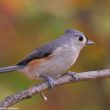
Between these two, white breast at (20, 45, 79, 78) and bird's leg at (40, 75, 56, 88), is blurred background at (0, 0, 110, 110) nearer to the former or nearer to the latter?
white breast at (20, 45, 79, 78)

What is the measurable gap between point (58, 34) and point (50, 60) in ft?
3.33

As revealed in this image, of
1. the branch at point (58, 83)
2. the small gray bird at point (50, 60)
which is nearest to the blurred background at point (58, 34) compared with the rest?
the small gray bird at point (50, 60)

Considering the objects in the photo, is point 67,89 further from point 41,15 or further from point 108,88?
point 41,15

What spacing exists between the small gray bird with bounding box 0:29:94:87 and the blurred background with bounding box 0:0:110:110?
83 centimetres

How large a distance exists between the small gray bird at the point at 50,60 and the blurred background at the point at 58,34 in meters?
0.83

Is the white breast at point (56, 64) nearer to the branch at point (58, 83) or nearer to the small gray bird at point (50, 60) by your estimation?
the small gray bird at point (50, 60)

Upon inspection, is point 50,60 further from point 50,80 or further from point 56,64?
point 50,80

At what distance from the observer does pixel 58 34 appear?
4109mm

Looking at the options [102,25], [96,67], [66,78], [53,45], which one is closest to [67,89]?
[96,67]

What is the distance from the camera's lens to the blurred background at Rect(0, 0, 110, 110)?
420 centimetres

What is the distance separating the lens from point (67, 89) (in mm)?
4500

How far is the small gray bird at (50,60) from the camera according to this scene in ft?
10.0

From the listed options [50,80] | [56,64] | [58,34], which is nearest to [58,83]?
[50,80]

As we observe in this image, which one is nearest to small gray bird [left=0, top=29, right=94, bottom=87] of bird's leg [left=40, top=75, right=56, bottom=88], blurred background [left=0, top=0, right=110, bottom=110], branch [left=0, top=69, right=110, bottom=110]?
bird's leg [left=40, top=75, right=56, bottom=88]
